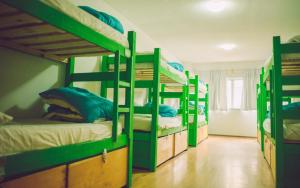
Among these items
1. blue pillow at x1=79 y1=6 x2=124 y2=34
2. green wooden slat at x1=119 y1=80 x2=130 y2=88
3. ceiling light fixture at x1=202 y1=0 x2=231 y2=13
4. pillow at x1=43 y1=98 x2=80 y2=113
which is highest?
ceiling light fixture at x1=202 y1=0 x2=231 y2=13

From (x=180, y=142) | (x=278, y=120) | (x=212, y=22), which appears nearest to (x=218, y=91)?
(x=212, y=22)

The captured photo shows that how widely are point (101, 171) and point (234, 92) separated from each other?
6009mm

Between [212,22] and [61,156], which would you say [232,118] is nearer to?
[212,22]

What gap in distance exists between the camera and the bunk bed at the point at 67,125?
1030mm

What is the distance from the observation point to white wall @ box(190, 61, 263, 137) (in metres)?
6.53

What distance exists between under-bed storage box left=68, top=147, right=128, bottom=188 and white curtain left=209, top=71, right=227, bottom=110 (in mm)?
5434

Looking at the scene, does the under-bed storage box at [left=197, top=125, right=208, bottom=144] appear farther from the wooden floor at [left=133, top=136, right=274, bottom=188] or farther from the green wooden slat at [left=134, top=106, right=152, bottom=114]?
the green wooden slat at [left=134, top=106, right=152, bottom=114]

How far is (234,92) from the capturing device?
685 cm

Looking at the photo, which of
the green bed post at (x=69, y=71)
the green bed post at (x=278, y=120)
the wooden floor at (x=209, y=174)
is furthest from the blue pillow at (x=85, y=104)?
the green bed post at (x=278, y=120)

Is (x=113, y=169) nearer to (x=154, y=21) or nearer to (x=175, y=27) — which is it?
(x=154, y=21)

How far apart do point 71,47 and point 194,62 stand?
572cm

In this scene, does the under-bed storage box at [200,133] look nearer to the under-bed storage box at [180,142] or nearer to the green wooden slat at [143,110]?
the under-bed storage box at [180,142]

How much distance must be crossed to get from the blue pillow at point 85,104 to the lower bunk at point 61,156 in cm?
9

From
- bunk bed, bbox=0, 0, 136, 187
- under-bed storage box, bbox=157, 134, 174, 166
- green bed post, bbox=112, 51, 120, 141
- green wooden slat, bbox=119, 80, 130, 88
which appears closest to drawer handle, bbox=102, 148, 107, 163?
bunk bed, bbox=0, 0, 136, 187
